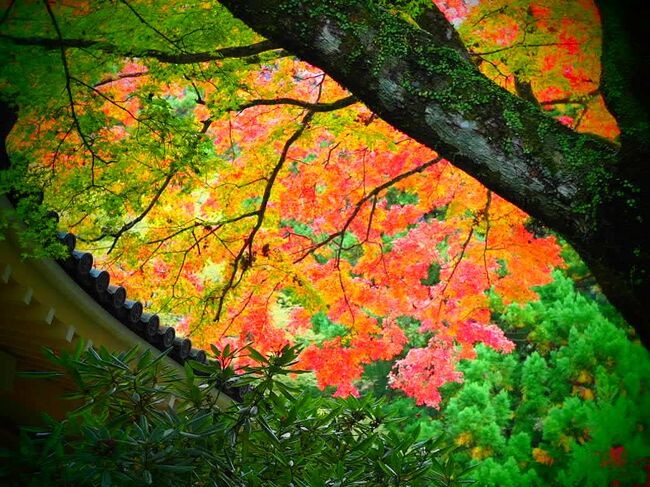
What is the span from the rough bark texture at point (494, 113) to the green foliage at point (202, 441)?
1.01 meters

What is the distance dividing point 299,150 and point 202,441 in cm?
460

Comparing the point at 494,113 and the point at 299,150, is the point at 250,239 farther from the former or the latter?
the point at 494,113

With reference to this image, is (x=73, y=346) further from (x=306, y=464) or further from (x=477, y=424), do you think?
(x=477, y=424)

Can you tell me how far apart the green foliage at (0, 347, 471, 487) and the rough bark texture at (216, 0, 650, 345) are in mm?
1009

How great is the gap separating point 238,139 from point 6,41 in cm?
385

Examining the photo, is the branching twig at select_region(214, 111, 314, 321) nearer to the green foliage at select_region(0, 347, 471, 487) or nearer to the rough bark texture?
the rough bark texture

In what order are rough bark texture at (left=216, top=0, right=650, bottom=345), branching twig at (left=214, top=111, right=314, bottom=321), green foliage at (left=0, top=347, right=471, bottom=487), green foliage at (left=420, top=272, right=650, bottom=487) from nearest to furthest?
1. green foliage at (left=0, top=347, right=471, bottom=487)
2. rough bark texture at (left=216, top=0, right=650, bottom=345)
3. branching twig at (left=214, top=111, right=314, bottom=321)
4. green foliage at (left=420, top=272, right=650, bottom=487)

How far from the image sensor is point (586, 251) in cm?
238

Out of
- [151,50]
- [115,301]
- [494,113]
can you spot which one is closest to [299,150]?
[151,50]

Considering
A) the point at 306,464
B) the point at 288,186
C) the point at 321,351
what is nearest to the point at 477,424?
the point at 321,351

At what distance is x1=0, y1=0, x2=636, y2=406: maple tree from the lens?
8.04 feet

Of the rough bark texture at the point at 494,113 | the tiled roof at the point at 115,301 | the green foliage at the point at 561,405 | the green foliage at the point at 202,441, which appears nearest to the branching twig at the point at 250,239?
the tiled roof at the point at 115,301

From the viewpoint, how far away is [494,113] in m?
2.45

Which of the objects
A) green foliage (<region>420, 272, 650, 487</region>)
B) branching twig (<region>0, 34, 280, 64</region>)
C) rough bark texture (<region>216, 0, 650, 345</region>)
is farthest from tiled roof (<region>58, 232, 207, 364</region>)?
green foliage (<region>420, 272, 650, 487</region>)
